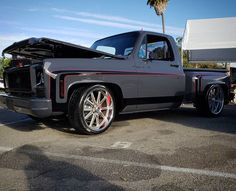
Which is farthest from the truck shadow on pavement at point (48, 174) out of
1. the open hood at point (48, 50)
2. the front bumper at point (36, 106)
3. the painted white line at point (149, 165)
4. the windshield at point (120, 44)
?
the windshield at point (120, 44)

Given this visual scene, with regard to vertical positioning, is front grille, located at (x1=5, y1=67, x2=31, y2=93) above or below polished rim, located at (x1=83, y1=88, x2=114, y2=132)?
above

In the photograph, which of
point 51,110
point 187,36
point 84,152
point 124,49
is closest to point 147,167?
point 84,152

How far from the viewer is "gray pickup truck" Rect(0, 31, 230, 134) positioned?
4602mm

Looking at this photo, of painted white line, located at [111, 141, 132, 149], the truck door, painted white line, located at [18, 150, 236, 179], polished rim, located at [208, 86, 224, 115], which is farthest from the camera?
polished rim, located at [208, 86, 224, 115]

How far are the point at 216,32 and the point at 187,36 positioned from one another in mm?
2188

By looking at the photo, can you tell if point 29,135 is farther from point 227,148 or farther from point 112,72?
point 227,148

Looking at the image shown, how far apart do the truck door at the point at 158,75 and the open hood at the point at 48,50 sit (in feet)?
2.14

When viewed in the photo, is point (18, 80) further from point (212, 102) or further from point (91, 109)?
point (212, 102)

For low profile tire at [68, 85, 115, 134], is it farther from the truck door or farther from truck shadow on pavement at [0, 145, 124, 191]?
truck shadow on pavement at [0, 145, 124, 191]

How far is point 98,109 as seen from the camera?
5168 mm

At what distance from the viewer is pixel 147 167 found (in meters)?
3.34

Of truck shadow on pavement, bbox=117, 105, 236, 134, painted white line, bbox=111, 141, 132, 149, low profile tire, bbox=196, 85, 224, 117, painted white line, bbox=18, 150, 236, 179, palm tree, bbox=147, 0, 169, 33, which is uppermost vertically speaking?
palm tree, bbox=147, 0, 169, 33

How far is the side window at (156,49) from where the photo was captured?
5.93 m

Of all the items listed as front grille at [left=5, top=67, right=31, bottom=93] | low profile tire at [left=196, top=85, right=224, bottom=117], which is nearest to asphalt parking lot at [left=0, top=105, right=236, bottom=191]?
front grille at [left=5, top=67, right=31, bottom=93]
